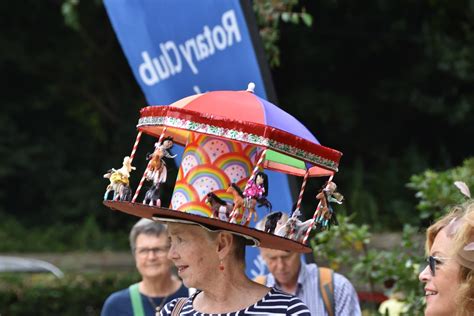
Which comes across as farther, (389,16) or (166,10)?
(389,16)

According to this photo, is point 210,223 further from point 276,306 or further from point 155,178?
point 276,306

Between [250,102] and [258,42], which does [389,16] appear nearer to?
[258,42]

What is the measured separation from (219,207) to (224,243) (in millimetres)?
243

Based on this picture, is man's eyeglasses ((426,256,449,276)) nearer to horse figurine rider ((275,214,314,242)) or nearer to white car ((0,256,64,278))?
horse figurine rider ((275,214,314,242))

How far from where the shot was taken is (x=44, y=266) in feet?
56.5

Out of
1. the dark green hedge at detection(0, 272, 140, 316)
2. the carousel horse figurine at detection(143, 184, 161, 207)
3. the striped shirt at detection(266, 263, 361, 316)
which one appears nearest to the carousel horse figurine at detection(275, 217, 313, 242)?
the carousel horse figurine at detection(143, 184, 161, 207)

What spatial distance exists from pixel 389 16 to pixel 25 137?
22.8ft

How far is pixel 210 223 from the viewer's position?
4305 mm

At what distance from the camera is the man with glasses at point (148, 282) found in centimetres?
679

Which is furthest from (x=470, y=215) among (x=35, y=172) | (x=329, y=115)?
(x=35, y=172)

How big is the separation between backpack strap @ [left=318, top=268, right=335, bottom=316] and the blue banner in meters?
0.57

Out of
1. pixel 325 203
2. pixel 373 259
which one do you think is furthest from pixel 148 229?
pixel 325 203

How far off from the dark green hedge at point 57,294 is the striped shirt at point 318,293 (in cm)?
746

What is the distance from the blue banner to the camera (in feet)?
22.6
